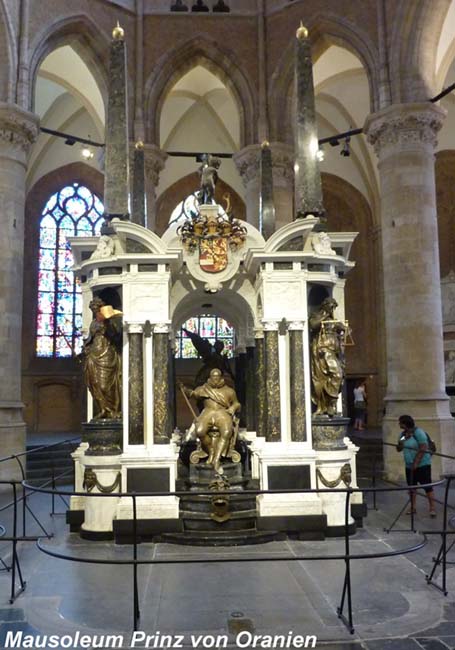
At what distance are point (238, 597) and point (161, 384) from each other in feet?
10.3

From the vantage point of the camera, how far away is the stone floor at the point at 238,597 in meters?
4.64

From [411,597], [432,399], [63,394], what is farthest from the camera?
[63,394]

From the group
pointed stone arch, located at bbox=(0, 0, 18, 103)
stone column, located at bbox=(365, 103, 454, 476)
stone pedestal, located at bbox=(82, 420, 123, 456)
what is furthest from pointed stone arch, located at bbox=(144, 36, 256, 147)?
stone pedestal, located at bbox=(82, 420, 123, 456)

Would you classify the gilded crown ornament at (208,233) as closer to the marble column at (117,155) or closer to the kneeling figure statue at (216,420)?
the marble column at (117,155)

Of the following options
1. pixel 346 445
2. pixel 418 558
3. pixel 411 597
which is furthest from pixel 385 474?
pixel 411 597

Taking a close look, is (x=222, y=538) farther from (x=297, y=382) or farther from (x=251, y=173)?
(x=251, y=173)

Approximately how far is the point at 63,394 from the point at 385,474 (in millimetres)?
13038

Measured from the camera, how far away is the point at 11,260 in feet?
44.3

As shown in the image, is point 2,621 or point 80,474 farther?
point 80,474

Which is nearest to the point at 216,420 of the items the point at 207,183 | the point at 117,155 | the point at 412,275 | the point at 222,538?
the point at 222,538

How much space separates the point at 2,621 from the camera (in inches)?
193

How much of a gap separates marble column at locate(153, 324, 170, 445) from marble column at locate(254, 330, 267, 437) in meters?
1.47

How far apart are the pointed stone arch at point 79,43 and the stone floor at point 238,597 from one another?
39.2ft

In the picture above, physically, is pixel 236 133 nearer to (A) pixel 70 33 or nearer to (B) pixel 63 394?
(A) pixel 70 33
